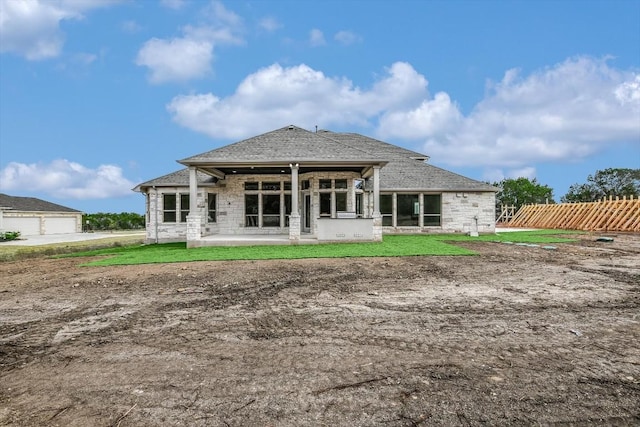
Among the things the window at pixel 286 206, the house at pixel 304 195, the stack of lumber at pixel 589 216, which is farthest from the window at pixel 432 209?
the stack of lumber at pixel 589 216

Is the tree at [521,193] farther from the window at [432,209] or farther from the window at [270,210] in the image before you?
the window at [270,210]

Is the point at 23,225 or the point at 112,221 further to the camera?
the point at 112,221

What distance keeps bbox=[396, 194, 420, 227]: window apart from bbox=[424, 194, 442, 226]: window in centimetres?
47

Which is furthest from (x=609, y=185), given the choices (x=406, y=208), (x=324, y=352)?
(x=324, y=352)

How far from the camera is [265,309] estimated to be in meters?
6.02

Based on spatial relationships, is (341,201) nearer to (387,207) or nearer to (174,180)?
(387,207)

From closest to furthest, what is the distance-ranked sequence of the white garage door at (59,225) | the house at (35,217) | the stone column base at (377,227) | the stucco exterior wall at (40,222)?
the stone column base at (377,227), the stucco exterior wall at (40,222), the house at (35,217), the white garage door at (59,225)

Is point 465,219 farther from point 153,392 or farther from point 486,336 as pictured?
point 153,392

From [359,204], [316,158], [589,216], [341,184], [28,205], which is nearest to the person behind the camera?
[316,158]

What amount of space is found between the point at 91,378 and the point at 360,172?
15864 mm

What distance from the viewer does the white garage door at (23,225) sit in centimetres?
3262

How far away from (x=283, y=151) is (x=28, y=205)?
110 feet

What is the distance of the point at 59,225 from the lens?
38531 millimetres

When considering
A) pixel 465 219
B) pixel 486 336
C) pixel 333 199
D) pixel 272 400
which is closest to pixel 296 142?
pixel 333 199
